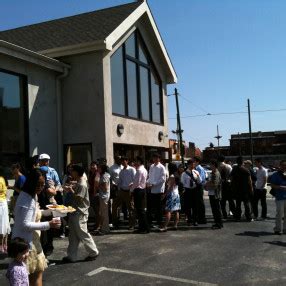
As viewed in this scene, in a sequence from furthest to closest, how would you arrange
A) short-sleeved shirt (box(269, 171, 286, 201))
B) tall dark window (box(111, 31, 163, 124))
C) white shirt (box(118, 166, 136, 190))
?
tall dark window (box(111, 31, 163, 124)) < white shirt (box(118, 166, 136, 190)) < short-sleeved shirt (box(269, 171, 286, 201))

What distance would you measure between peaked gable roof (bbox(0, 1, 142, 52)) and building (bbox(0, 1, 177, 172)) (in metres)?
0.04

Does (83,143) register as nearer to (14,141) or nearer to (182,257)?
(14,141)

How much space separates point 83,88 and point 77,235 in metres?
6.47

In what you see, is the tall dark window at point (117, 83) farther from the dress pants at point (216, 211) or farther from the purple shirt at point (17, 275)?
the purple shirt at point (17, 275)

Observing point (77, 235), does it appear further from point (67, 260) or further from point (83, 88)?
point (83, 88)

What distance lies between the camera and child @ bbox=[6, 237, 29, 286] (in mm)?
3826

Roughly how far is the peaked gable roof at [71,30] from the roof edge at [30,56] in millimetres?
836

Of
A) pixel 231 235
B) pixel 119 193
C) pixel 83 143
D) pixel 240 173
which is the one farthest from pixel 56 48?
pixel 231 235

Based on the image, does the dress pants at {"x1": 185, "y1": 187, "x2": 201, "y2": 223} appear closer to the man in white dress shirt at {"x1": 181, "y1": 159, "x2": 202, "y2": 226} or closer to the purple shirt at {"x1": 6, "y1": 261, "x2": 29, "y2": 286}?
the man in white dress shirt at {"x1": 181, "y1": 159, "x2": 202, "y2": 226}

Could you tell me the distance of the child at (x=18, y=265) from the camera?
383cm

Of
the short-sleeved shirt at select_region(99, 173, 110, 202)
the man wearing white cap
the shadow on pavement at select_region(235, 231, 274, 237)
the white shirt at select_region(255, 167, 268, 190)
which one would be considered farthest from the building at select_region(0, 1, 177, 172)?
the shadow on pavement at select_region(235, 231, 274, 237)

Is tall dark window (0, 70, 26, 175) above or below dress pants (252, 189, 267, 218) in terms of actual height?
above

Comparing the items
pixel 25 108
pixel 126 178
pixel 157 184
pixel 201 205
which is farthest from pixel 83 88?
pixel 201 205

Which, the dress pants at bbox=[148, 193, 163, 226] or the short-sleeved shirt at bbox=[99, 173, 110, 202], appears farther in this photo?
the dress pants at bbox=[148, 193, 163, 226]
